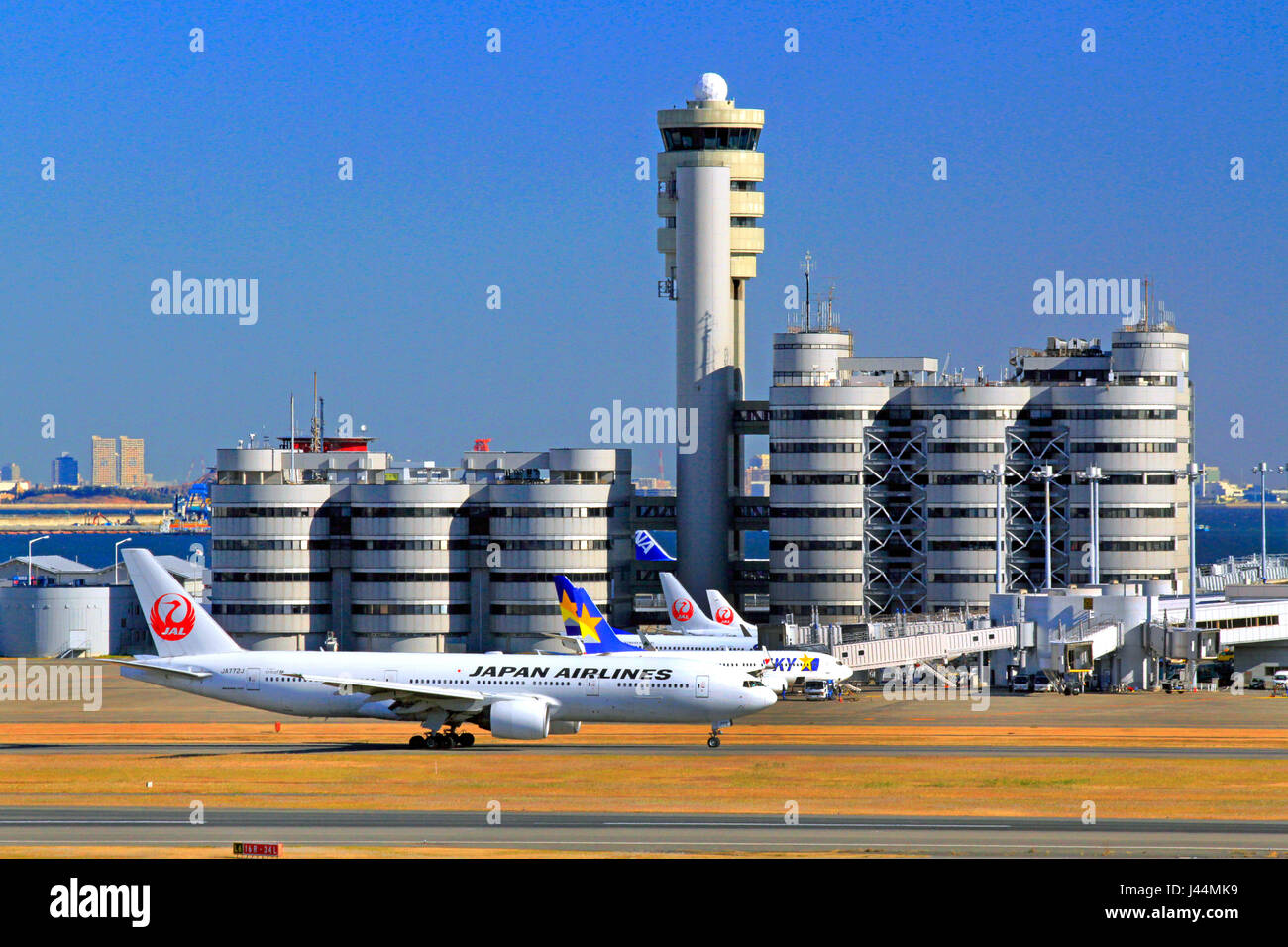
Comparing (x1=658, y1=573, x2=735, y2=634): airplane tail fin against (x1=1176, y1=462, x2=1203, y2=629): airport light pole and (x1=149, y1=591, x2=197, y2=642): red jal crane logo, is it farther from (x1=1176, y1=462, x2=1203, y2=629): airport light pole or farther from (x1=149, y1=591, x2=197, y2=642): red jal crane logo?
(x1=149, y1=591, x2=197, y2=642): red jal crane logo

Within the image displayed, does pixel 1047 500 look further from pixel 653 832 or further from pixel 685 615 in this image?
pixel 653 832

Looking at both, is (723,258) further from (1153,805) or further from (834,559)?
(1153,805)

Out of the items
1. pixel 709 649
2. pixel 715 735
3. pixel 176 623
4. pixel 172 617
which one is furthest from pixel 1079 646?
pixel 172 617

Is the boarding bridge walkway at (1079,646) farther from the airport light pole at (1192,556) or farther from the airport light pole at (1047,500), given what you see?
the airport light pole at (1047,500)

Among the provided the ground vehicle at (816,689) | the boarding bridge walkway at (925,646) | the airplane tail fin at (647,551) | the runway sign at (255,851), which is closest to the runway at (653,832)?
the runway sign at (255,851)
